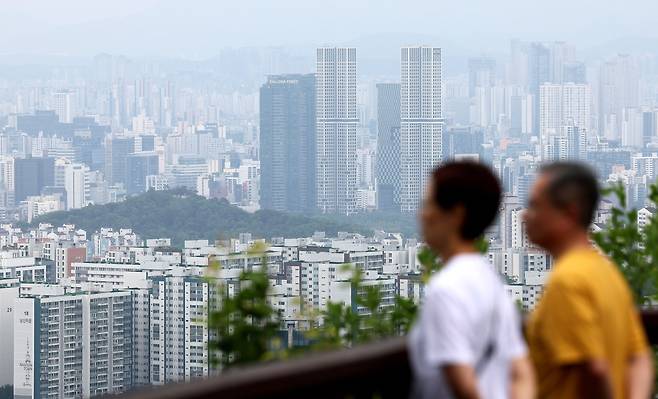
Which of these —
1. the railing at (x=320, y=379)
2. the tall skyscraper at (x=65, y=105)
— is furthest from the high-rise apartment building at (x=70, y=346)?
the tall skyscraper at (x=65, y=105)

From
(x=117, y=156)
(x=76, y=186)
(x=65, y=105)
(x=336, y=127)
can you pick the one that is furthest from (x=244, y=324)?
(x=65, y=105)

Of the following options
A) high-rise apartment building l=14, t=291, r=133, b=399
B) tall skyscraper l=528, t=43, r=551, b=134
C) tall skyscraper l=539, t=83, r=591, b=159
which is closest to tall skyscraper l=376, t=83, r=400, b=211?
tall skyscraper l=528, t=43, r=551, b=134

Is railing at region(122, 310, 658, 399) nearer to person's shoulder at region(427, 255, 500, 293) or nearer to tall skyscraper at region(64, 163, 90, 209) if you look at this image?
person's shoulder at region(427, 255, 500, 293)

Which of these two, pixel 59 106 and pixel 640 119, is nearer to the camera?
pixel 640 119

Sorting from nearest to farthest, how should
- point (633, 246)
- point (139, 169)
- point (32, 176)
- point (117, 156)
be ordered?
point (633, 246) < point (32, 176) < point (139, 169) < point (117, 156)

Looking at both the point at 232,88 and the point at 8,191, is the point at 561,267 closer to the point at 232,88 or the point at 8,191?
the point at 8,191

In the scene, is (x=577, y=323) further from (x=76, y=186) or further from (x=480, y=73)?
(x=480, y=73)

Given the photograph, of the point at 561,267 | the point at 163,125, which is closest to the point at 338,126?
the point at 163,125

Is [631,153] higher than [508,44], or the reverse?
[508,44]
